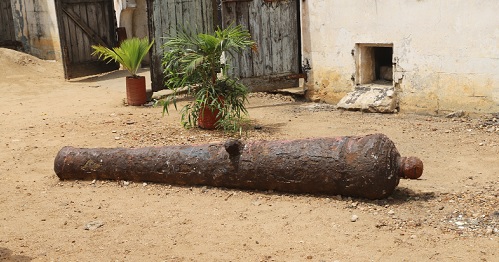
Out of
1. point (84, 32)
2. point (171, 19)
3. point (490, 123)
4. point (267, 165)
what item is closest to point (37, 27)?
point (84, 32)

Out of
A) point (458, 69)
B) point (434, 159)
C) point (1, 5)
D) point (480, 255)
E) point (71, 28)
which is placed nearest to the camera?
point (480, 255)

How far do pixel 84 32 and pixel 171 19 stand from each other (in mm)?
3018

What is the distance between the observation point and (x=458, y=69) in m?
7.43

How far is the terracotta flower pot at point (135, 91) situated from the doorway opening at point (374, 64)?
3.10m

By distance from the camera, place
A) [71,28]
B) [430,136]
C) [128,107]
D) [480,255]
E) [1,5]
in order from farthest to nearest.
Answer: [1,5] → [71,28] → [128,107] → [430,136] → [480,255]

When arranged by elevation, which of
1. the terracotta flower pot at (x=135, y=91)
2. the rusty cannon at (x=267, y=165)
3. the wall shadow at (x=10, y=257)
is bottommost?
the wall shadow at (x=10, y=257)

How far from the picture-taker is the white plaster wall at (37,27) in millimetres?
13648

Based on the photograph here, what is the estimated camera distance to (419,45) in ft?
25.3

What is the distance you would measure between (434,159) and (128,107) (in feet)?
15.6

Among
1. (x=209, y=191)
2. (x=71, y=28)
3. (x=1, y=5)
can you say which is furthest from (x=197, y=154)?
(x=1, y=5)

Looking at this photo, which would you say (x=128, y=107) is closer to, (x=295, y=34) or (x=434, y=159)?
(x=295, y=34)

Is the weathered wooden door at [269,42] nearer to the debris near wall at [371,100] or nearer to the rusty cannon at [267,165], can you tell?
the debris near wall at [371,100]

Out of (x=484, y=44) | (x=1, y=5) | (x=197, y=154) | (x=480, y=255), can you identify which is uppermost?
(x=1, y=5)

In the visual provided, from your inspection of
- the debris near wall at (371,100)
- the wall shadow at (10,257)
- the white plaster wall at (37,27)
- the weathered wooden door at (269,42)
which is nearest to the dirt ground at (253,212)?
the wall shadow at (10,257)
